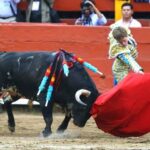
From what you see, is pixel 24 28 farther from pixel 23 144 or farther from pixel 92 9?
pixel 23 144

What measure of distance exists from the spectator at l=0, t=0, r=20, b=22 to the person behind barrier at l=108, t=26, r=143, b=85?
255 cm

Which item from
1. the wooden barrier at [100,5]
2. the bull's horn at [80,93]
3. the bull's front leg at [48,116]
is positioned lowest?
the bull's front leg at [48,116]

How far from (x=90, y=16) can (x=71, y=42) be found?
0.49 m

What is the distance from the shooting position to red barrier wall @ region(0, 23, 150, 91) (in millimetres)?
12133

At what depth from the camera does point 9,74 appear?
10.0m

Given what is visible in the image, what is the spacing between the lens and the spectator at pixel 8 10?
12.2 metres

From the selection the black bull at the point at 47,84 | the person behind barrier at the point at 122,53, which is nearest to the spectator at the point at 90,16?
the person behind barrier at the point at 122,53

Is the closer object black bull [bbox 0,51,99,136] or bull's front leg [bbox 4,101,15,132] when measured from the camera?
black bull [bbox 0,51,99,136]

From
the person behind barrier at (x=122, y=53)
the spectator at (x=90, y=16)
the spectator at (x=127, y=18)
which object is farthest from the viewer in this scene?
the spectator at (x=90, y=16)

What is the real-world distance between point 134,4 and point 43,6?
5.12ft

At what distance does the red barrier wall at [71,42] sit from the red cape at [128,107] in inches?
103

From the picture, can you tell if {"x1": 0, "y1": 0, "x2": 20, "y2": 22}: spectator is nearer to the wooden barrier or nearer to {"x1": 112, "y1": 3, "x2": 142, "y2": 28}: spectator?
the wooden barrier

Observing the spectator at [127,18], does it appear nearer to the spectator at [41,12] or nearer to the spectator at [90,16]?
the spectator at [90,16]

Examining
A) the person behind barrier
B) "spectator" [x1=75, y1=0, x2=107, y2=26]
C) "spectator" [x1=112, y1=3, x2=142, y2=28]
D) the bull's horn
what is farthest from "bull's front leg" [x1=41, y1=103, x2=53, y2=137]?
"spectator" [x1=75, y1=0, x2=107, y2=26]
